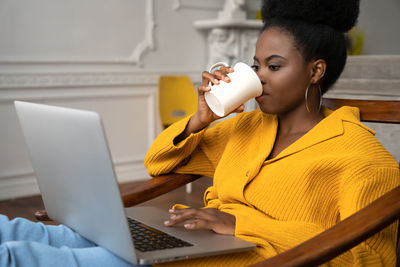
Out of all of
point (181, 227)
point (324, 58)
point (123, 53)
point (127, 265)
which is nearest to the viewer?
point (127, 265)

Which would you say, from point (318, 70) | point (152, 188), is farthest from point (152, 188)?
point (318, 70)

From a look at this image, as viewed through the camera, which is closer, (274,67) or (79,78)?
(274,67)

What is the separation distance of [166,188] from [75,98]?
7.11ft

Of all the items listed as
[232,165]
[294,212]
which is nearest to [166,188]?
[232,165]

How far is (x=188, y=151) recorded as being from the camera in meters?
1.36

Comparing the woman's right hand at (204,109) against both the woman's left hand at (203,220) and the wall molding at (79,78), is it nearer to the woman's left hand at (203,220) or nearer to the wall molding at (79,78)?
the woman's left hand at (203,220)

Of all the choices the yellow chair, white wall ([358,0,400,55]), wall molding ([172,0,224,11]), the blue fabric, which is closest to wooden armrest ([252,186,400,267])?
the blue fabric

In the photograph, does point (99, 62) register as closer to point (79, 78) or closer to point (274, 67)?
point (79, 78)

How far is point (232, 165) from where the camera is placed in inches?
50.8

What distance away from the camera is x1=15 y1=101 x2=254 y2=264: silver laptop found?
790 mm

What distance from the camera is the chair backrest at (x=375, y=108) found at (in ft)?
4.18

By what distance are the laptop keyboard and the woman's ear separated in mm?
545

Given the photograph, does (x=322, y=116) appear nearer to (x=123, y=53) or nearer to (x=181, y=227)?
(x=181, y=227)

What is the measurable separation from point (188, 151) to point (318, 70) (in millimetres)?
416
